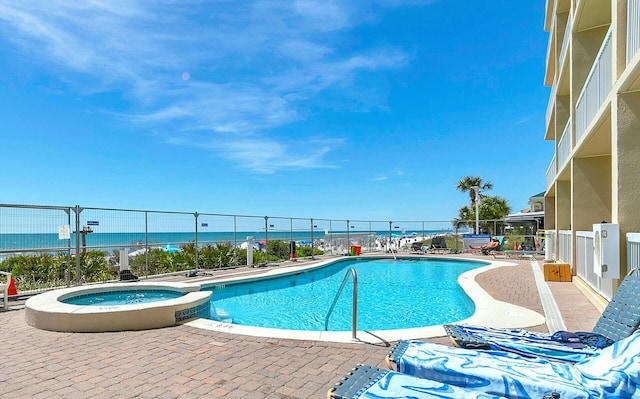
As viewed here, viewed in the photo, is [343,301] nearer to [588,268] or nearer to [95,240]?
[588,268]

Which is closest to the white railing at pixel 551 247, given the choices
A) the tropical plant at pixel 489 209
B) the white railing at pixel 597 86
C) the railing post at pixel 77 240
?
the white railing at pixel 597 86

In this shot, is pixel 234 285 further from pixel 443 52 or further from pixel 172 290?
pixel 443 52

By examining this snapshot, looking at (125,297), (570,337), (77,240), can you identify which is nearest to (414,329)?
(570,337)

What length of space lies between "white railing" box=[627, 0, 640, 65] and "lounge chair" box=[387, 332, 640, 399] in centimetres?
443

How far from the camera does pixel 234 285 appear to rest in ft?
31.0

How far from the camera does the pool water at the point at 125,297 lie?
692 cm

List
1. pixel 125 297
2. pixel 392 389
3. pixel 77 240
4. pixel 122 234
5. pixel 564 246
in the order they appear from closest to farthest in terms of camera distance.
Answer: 1. pixel 392 389
2. pixel 125 297
3. pixel 77 240
4. pixel 122 234
5. pixel 564 246

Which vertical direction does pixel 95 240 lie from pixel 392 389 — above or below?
above

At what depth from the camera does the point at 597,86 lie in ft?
22.2

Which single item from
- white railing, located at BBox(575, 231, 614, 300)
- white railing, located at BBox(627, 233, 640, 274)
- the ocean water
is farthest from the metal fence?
white railing, located at BBox(627, 233, 640, 274)

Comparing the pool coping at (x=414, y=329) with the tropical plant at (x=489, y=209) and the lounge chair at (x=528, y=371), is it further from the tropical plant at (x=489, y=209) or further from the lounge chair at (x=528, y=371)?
the tropical plant at (x=489, y=209)

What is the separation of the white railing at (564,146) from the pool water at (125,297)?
1067cm

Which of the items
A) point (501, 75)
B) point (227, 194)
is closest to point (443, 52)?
point (501, 75)

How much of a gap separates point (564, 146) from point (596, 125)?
5.37 m
